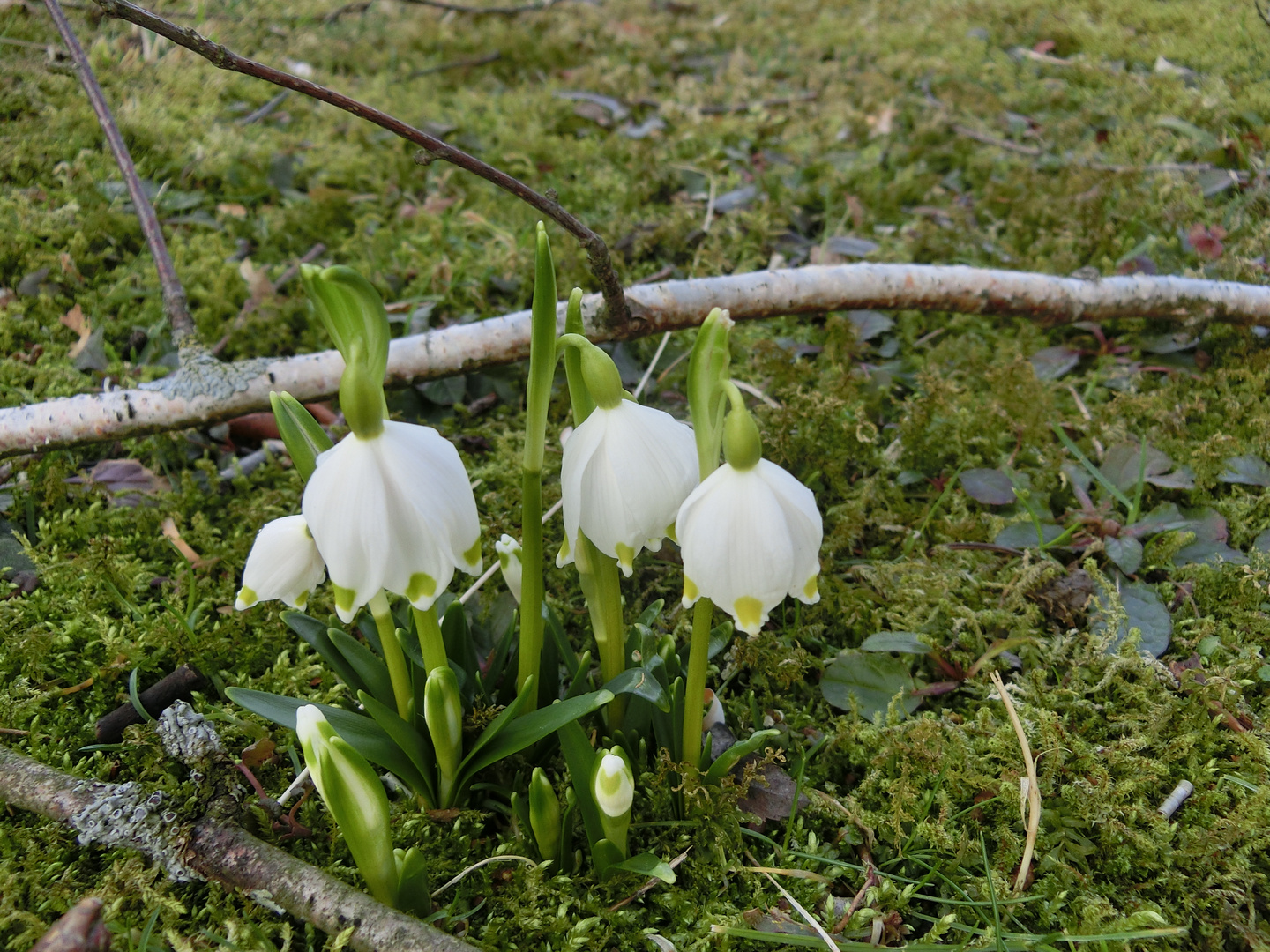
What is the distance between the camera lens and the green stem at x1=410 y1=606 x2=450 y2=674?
1041mm

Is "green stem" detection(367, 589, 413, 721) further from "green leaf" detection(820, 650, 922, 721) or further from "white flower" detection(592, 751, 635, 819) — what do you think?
"green leaf" detection(820, 650, 922, 721)

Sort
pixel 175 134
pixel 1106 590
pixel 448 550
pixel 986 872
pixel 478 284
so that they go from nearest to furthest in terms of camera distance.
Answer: pixel 448 550
pixel 986 872
pixel 1106 590
pixel 478 284
pixel 175 134

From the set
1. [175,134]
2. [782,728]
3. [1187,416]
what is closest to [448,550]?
[782,728]

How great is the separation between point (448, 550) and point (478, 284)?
1580 millimetres

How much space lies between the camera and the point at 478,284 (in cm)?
231

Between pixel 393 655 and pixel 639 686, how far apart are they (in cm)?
32

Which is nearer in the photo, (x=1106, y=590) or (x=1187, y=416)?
(x=1106, y=590)

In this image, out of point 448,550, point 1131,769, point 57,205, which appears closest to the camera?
point 448,550

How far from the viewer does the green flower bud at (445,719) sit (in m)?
1.04

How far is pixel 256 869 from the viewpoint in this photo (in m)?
1.04

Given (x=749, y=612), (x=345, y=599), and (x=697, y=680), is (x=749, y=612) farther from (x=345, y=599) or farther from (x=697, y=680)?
(x=345, y=599)

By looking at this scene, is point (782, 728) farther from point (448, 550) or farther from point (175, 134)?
point (175, 134)

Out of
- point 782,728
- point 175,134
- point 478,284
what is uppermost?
point 175,134

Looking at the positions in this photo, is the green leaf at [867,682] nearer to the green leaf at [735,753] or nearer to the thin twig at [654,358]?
the green leaf at [735,753]
